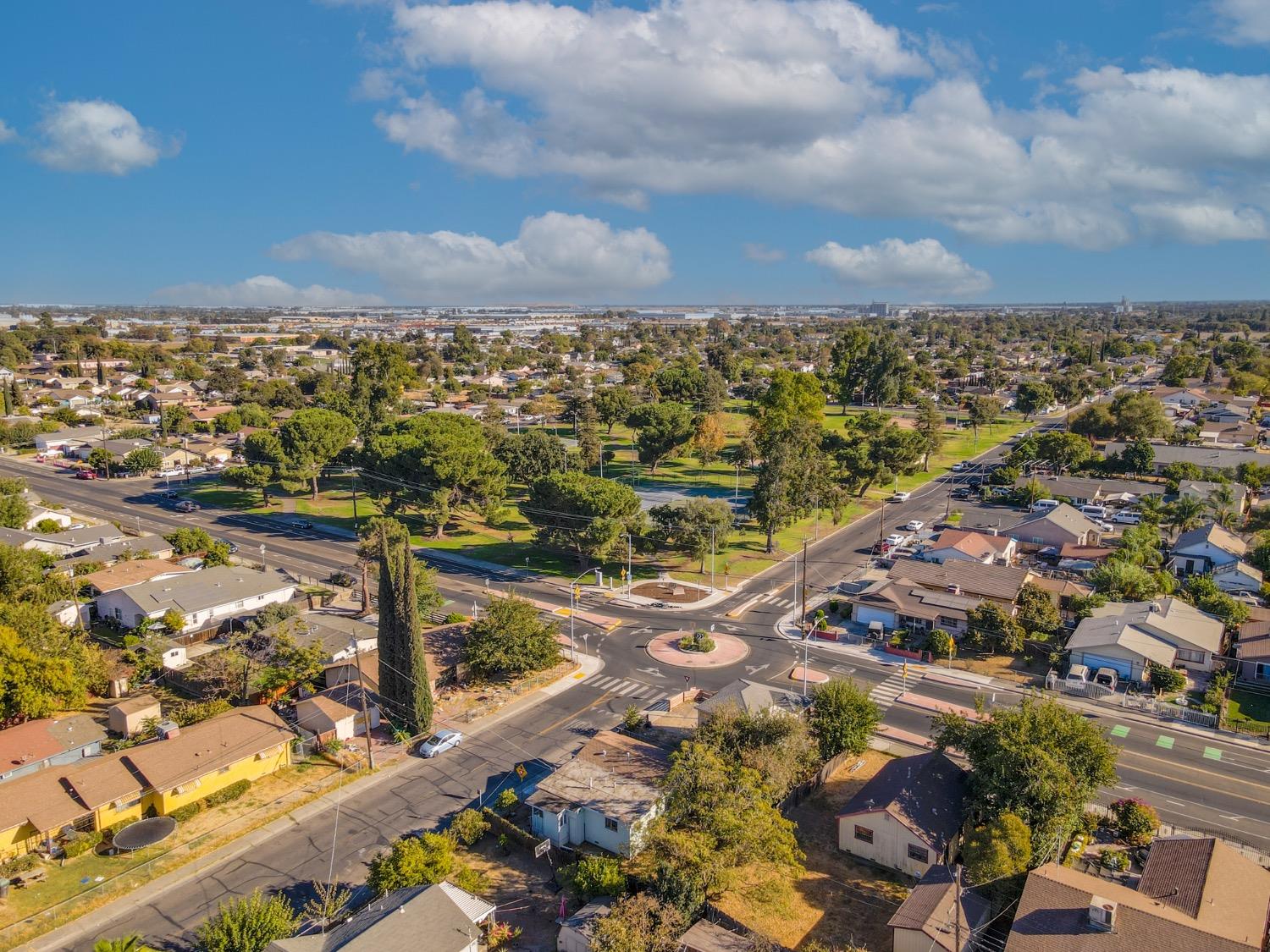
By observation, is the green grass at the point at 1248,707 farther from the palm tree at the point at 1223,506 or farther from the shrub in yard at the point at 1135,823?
the palm tree at the point at 1223,506

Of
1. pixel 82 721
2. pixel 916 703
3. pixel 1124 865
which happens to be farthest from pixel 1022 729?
pixel 82 721

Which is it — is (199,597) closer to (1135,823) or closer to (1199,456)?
(1135,823)

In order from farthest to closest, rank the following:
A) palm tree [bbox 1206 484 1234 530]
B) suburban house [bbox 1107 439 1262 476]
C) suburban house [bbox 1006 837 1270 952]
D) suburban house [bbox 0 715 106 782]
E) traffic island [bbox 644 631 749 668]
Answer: suburban house [bbox 1107 439 1262 476]
palm tree [bbox 1206 484 1234 530]
traffic island [bbox 644 631 749 668]
suburban house [bbox 0 715 106 782]
suburban house [bbox 1006 837 1270 952]

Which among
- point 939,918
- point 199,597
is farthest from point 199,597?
point 939,918

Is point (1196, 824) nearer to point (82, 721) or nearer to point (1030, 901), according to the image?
point (1030, 901)

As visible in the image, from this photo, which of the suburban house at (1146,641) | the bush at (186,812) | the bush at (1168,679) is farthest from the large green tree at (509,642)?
the bush at (1168,679)

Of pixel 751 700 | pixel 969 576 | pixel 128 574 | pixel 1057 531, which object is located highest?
pixel 1057 531

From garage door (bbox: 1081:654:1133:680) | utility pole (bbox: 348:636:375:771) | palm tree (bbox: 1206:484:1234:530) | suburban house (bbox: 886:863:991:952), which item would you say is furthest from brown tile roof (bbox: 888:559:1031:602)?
utility pole (bbox: 348:636:375:771)

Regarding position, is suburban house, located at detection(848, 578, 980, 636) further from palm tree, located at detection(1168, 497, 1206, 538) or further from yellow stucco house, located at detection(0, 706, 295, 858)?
yellow stucco house, located at detection(0, 706, 295, 858)
